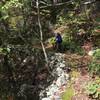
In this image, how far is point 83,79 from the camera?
15.6m

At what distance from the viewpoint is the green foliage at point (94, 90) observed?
45.1 feet

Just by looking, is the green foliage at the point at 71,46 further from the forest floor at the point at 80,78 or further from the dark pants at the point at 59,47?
the forest floor at the point at 80,78

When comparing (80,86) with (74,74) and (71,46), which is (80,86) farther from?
(71,46)

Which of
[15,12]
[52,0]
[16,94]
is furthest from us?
[52,0]

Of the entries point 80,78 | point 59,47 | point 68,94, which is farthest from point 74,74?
point 59,47

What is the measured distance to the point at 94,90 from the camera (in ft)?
45.5

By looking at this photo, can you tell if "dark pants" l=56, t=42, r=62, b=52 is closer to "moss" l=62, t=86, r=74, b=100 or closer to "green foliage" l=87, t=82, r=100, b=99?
"moss" l=62, t=86, r=74, b=100

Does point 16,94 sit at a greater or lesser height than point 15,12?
lesser

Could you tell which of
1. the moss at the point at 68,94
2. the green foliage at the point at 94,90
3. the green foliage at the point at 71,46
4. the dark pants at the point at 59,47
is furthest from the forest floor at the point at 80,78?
the dark pants at the point at 59,47

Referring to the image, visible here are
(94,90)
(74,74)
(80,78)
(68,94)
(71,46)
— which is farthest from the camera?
(71,46)

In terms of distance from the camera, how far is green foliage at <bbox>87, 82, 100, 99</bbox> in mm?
13750

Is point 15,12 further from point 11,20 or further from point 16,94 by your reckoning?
point 16,94

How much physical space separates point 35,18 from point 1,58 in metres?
9.09

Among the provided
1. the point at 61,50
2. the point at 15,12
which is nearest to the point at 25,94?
the point at 61,50
